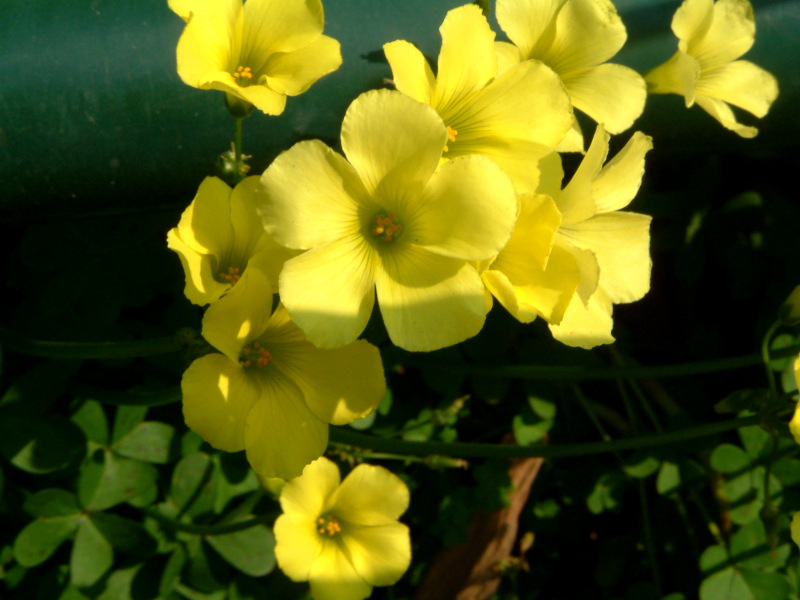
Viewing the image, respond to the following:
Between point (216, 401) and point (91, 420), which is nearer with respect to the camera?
point (216, 401)

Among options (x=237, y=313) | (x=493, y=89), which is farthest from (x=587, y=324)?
(x=237, y=313)

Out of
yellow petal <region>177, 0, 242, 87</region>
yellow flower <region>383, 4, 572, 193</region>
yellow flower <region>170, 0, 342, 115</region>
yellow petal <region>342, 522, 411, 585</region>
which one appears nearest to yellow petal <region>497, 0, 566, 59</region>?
yellow flower <region>383, 4, 572, 193</region>

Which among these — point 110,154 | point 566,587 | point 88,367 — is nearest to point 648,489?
point 566,587

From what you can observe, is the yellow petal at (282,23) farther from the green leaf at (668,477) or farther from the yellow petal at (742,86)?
the green leaf at (668,477)

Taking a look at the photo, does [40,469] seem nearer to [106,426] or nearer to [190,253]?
[106,426]

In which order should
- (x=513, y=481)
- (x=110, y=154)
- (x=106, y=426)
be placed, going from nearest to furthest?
(x=110, y=154) → (x=106, y=426) → (x=513, y=481)

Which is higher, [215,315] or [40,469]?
[215,315]

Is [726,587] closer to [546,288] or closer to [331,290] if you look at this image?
[546,288]
